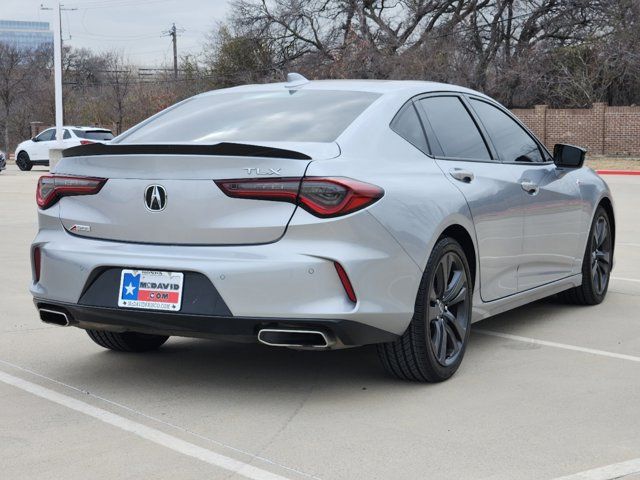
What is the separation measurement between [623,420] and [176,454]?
206 centimetres

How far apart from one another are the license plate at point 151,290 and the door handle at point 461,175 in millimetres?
1722

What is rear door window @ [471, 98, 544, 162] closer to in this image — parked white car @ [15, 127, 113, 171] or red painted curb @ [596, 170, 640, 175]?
red painted curb @ [596, 170, 640, 175]

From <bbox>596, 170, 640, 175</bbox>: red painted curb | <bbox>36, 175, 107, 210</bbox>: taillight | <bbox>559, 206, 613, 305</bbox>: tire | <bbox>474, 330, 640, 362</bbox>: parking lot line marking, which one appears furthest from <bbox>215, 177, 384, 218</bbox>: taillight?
<bbox>596, 170, 640, 175</bbox>: red painted curb

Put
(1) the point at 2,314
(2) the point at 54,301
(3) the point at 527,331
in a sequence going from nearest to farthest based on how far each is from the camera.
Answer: (2) the point at 54,301, (3) the point at 527,331, (1) the point at 2,314

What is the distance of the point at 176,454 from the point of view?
4281 mm

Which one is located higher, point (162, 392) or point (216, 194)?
point (216, 194)

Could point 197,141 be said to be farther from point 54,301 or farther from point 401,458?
point 401,458

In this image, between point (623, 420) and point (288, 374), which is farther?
point (288, 374)

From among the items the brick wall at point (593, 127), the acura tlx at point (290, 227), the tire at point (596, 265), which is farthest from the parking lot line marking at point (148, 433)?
the brick wall at point (593, 127)

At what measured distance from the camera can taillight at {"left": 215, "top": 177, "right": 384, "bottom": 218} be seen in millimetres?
4773

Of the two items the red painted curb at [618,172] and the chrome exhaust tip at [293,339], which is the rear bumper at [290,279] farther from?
the red painted curb at [618,172]

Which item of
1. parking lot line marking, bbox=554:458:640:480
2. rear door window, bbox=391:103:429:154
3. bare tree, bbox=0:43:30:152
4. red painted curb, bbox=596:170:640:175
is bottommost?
parking lot line marking, bbox=554:458:640:480

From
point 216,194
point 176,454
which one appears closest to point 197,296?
point 216,194

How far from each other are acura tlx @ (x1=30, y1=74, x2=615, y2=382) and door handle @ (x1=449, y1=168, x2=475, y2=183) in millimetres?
10
